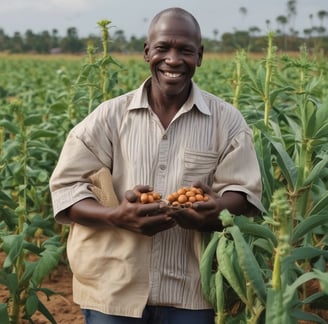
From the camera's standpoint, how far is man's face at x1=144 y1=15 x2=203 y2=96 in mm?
2044

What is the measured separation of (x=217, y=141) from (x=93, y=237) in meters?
0.51

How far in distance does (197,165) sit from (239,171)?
0.46 feet

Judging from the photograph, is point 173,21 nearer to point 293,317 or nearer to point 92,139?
point 92,139

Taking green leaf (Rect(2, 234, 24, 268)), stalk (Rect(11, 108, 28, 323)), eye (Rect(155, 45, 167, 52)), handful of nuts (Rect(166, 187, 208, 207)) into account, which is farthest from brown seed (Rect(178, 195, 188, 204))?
stalk (Rect(11, 108, 28, 323))

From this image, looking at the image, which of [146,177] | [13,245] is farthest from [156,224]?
[13,245]

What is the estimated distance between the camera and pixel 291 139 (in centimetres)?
341

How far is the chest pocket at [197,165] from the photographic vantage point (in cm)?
209

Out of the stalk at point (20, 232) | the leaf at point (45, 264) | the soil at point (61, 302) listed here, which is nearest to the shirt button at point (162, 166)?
Result: the leaf at point (45, 264)

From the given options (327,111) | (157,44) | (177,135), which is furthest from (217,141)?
(327,111)

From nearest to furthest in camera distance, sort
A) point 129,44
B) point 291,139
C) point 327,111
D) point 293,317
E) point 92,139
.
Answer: point 293,317, point 92,139, point 327,111, point 291,139, point 129,44

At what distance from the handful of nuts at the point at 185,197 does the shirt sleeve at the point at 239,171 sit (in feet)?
0.57

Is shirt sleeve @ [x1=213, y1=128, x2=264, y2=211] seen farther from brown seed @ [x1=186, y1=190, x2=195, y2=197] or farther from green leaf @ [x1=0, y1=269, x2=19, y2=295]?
green leaf @ [x1=0, y1=269, x2=19, y2=295]

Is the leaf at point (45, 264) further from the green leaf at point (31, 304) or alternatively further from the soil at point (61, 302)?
the soil at point (61, 302)

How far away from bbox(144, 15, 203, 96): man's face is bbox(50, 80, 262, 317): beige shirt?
10cm
